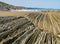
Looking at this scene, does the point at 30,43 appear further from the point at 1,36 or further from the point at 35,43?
the point at 1,36

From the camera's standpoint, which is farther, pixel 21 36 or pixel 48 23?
pixel 48 23

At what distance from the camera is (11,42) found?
903cm

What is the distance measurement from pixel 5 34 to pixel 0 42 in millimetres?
1727

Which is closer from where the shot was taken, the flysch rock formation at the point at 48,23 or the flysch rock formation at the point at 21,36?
the flysch rock formation at the point at 21,36

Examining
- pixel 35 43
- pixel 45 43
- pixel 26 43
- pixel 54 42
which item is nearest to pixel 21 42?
pixel 26 43

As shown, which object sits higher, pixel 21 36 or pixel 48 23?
pixel 21 36

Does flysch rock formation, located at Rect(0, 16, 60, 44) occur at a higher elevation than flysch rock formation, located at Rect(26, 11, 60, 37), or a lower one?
higher

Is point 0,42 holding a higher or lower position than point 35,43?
higher

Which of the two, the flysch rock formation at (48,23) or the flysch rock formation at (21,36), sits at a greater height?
the flysch rock formation at (21,36)

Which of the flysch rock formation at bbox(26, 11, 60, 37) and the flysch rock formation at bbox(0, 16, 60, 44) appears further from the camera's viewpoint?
the flysch rock formation at bbox(26, 11, 60, 37)

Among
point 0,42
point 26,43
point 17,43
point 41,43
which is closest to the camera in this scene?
point 0,42

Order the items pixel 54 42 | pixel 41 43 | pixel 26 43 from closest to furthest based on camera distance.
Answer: pixel 26 43 → pixel 41 43 → pixel 54 42

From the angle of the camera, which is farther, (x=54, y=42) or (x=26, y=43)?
(x=54, y=42)

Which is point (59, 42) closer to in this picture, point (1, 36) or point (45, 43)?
point (45, 43)
